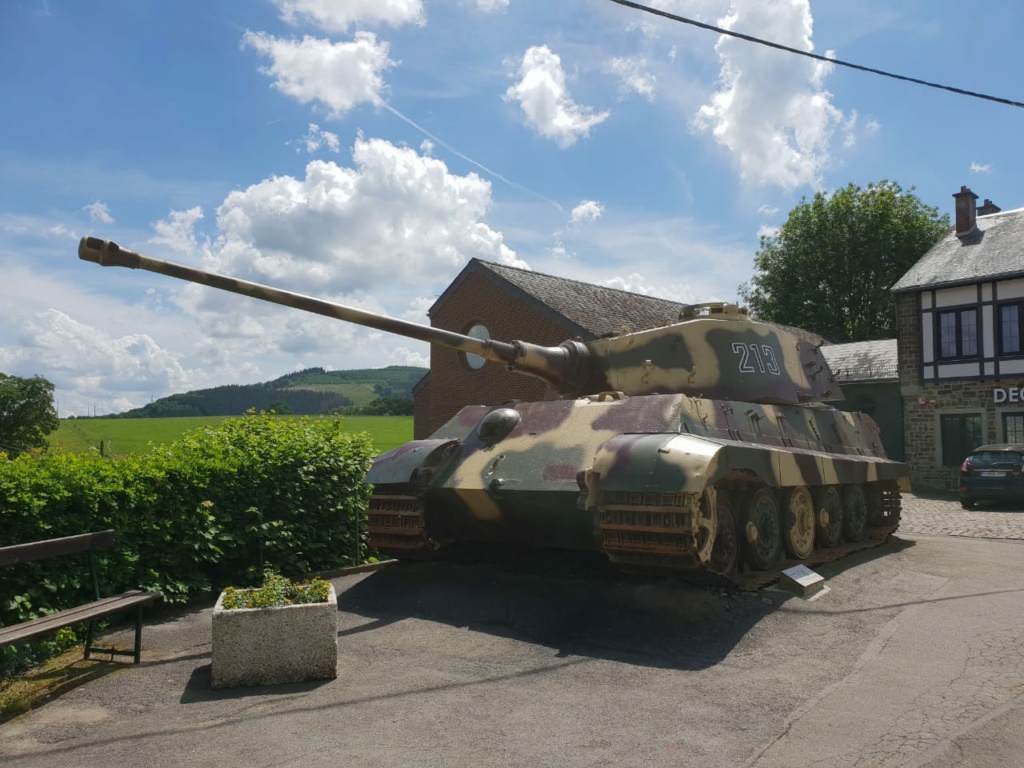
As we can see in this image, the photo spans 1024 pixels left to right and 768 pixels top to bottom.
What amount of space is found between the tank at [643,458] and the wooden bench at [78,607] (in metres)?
1.97

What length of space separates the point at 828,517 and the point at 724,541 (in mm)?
3178

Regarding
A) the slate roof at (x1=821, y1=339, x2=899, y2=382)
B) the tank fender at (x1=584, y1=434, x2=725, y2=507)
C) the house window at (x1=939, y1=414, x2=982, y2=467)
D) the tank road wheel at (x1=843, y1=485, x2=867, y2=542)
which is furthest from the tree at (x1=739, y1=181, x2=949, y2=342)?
the tank fender at (x1=584, y1=434, x2=725, y2=507)

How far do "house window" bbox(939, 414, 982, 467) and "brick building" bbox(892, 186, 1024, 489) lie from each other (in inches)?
0.9

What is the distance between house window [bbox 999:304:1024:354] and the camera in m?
22.4

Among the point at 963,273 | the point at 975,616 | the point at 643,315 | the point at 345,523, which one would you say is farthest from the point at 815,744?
the point at 643,315

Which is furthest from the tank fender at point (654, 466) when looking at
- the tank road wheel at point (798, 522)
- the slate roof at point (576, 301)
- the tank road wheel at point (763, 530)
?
the slate roof at point (576, 301)

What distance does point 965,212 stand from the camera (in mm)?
25156

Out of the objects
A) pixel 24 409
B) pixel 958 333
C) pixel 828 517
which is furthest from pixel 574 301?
pixel 24 409

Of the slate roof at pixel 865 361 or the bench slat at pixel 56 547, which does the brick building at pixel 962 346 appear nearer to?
the slate roof at pixel 865 361

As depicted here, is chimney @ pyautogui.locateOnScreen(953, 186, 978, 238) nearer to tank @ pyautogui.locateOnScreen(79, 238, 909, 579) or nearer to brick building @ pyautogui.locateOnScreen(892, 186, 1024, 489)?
brick building @ pyautogui.locateOnScreen(892, 186, 1024, 489)

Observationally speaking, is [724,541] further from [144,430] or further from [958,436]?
[144,430]

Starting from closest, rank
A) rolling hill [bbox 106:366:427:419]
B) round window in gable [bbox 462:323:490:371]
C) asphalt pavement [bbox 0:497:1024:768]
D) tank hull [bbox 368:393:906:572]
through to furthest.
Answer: asphalt pavement [bbox 0:497:1024:768] → tank hull [bbox 368:393:906:572] → round window in gable [bbox 462:323:490:371] → rolling hill [bbox 106:366:427:419]

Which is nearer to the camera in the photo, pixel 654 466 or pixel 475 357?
pixel 654 466

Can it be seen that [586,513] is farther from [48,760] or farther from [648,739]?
[48,760]
